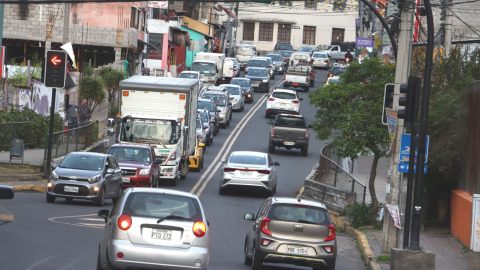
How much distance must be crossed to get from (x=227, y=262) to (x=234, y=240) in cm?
287

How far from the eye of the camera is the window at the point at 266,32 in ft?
358

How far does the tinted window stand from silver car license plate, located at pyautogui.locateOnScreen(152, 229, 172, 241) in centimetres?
1457

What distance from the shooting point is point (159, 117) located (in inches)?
987

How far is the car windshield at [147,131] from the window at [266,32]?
85465 mm

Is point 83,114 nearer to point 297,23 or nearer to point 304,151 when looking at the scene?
point 304,151

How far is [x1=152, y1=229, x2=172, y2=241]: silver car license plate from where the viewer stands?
10086 millimetres

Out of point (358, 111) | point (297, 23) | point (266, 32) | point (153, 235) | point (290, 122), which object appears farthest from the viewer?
point (266, 32)

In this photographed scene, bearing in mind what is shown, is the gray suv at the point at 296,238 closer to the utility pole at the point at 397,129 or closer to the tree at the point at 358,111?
the utility pole at the point at 397,129

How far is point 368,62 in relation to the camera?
20.3 m

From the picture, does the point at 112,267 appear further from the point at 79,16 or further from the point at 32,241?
the point at 79,16

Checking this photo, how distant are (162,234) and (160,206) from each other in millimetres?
527

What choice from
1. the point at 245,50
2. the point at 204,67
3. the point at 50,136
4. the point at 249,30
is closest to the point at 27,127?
the point at 50,136

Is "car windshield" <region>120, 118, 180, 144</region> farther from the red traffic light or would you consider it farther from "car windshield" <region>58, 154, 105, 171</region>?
"car windshield" <region>58, 154, 105, 171</region>

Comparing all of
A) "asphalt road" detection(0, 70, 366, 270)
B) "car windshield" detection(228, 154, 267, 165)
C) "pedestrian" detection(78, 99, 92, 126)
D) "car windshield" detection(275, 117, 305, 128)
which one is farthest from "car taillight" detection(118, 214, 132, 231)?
"car windshield" detection(275, 117, 305, 128)
